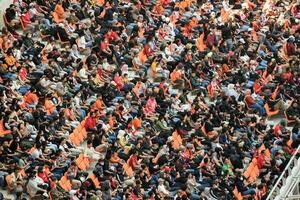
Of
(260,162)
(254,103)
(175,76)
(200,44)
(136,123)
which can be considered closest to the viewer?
(260,162)

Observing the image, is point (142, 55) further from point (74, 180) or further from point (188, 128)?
point (74, 180)

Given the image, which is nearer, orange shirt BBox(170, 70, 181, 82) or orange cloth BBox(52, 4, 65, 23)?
orange shirt BBox(170, 70, 181, 82)

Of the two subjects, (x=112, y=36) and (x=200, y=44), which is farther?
(x=200, y=44)

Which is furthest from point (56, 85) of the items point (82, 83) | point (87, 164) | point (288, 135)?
point (288, 135)

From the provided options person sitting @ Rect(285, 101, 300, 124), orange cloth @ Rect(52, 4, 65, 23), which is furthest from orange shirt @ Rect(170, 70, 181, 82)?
orange cloth @ Rect(52, 4, 65, 23)

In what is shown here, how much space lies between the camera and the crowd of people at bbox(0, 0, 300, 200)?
27.2 m

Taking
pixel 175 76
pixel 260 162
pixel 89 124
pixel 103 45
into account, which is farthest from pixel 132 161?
pixel 103 45

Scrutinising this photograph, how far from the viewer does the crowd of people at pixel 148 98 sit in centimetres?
2716

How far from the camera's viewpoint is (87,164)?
27.8m

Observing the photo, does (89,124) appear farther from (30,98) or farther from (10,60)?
(10,60)

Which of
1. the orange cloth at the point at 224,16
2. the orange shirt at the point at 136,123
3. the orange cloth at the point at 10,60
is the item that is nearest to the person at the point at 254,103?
the orange shirt at the point at 136,123

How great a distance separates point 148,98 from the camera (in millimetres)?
30766

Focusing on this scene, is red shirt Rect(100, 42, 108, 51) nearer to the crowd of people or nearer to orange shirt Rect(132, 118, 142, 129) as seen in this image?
the crowd of people

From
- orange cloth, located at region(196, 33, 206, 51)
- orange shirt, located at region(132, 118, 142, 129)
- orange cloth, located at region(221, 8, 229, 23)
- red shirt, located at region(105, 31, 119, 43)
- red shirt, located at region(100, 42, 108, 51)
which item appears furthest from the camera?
orange cloth, located at region(221, 8, 229, 23)
